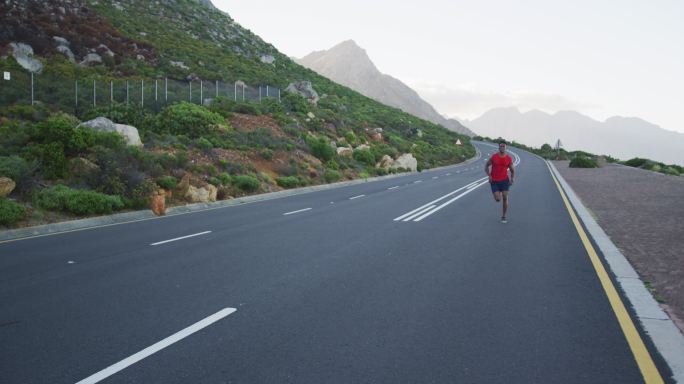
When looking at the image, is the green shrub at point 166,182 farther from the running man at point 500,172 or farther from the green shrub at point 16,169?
the running man at point 500,172

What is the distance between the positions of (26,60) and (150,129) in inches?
573

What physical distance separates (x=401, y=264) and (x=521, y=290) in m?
1.95

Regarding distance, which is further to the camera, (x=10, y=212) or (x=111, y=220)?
(x=111, y=220)

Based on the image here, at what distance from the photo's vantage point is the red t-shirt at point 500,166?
12.6m

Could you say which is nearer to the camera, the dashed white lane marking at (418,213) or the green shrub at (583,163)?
the dashed white lane marking at (418,213)

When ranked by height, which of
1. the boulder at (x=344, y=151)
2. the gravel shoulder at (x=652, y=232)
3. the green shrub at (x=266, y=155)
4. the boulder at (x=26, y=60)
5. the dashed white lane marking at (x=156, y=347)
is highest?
the boulder at (x=26, y=60)

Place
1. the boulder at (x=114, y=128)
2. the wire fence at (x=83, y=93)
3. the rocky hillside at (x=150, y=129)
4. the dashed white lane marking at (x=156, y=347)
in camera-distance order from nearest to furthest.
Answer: the dashed white lane marking at (x=156, y=347), the rocky hillside at (x=150, y=129), the boulder at (x=114, y=128), the wire fence at (x=83, y=93)

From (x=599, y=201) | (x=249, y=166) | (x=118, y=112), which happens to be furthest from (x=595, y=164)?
(x=118, y=112)

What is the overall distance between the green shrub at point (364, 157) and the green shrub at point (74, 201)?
1004 inches

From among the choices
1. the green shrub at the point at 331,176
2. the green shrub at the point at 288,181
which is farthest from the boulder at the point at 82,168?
the green shrub at the point at 331,176

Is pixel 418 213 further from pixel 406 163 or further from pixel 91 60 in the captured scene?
pixel 91 60

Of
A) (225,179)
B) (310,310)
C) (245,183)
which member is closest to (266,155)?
(245,183)

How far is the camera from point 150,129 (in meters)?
25.2

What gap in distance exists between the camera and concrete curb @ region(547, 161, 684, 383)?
13.4 ft
